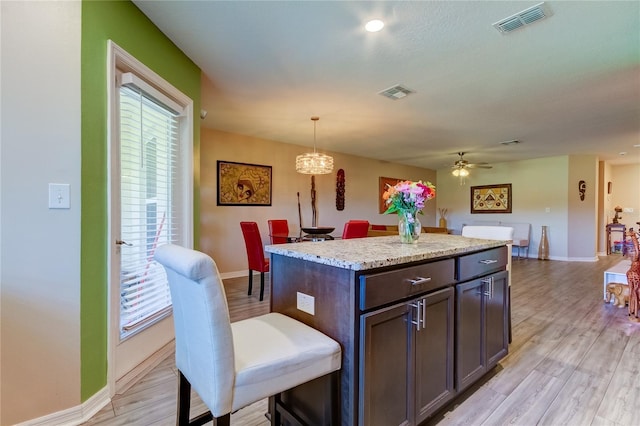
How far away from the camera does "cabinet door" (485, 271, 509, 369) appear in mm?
1955

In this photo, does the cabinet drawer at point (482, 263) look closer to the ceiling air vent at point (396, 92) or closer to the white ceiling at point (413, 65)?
the white ceiling at point (413, 65)

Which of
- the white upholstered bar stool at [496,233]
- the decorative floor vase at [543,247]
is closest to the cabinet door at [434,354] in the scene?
the white upholstered bar stool at [496,233]

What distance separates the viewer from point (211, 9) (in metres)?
1.98

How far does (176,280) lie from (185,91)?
6.72 ft

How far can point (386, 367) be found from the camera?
4.29 feet

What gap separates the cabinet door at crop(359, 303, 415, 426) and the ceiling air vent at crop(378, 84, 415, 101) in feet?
8.29

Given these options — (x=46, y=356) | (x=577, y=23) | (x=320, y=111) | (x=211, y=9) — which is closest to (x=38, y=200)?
(x=46, y=356)

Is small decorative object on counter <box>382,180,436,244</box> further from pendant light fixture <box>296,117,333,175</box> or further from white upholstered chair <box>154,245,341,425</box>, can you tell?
pendant light fixture <box>296,117,333,175</box>

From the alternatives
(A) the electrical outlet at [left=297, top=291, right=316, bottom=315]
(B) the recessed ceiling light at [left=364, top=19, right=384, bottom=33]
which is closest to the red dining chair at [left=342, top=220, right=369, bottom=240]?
(B) the recessed ceiling light at [left=364, top=19, right=384, bottom=33]

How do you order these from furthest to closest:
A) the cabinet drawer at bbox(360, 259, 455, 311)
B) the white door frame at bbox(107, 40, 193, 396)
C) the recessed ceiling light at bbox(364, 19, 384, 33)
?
the recessed ceiling light at bbox(364, 19, 384, 33), the white door frame at bbox(107, 40, 193, 396), the cabinet drawer at bbox(360, 259, 455, 311)

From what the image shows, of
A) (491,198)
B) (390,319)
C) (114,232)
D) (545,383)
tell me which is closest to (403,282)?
(390,319)

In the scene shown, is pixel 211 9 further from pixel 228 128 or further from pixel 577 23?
pixel 228 128

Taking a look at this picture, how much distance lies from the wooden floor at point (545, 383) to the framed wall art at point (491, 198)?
4.94 m

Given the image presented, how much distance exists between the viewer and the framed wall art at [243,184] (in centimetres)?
499
